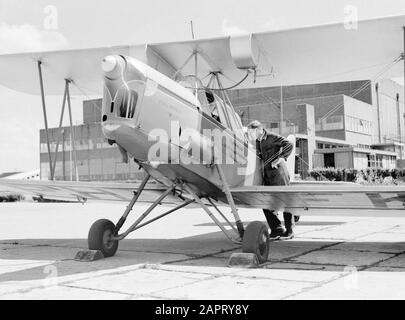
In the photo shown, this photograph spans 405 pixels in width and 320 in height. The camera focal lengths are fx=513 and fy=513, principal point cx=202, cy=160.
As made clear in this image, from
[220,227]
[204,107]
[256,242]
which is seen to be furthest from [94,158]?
[256,242]

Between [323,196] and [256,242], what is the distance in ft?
4.60

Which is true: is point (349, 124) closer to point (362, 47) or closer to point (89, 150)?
point (89, 150)

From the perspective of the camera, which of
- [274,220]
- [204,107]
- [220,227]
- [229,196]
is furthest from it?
[274,220]

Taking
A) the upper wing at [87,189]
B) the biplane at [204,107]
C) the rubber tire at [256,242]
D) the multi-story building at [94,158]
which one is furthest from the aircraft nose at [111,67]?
the multi-story building at [94,158]

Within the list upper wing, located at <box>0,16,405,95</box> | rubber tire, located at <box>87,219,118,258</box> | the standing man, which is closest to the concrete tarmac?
rubber tire, located at <box>87,219,118,258</box>

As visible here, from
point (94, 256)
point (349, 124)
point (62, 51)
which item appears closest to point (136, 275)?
point (94, 256)

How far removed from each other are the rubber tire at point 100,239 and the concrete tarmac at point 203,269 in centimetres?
15

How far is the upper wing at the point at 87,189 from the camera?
780 centimetres

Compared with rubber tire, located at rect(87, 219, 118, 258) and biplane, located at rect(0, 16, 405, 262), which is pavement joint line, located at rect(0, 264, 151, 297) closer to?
rubber tire, located at rect(87, 219, 118, 258)

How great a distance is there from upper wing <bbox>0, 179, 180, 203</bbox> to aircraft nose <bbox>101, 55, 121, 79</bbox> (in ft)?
9.05

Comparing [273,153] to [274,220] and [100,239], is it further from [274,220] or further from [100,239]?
[100,239]

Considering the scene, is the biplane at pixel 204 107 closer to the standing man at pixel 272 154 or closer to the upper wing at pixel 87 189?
the upper wing at pixel 87 189

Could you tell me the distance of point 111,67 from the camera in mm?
5230
